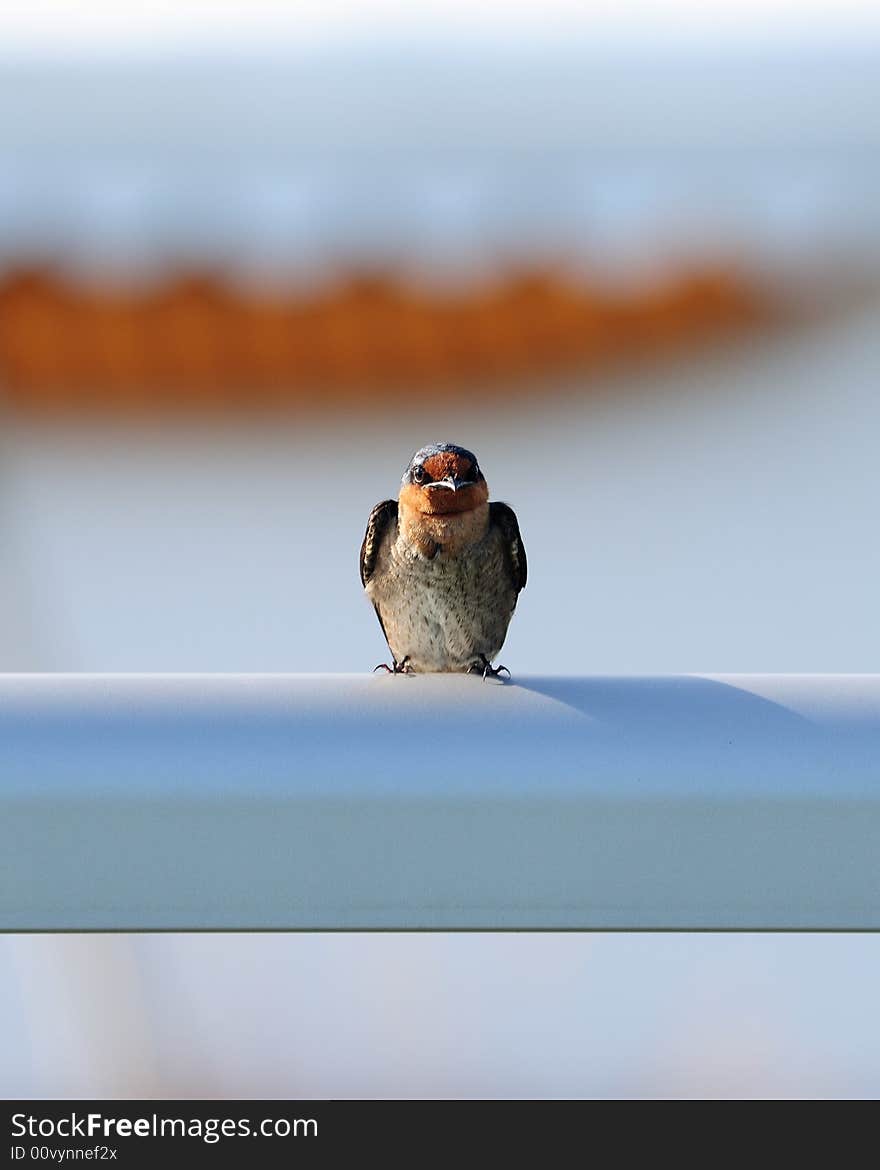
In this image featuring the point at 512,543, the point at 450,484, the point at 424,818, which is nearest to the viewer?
the point at 424,818

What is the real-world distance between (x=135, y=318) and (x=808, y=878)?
19.3 ft

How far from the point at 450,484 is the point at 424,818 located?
1.33 meters

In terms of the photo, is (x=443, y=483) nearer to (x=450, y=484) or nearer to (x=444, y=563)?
(x=450, y=484)

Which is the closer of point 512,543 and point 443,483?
point 443,483

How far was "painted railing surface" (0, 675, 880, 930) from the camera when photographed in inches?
23.9

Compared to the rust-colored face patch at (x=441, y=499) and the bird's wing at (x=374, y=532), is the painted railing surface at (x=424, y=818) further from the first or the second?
the bird's wing at (x=374, y=532)

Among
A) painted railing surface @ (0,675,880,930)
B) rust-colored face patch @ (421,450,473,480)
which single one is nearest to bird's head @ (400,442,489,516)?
rust-colored face patch @ (421,450,473,480)

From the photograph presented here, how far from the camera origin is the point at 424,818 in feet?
2.05

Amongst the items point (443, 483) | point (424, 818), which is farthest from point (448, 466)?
point (424, 818)

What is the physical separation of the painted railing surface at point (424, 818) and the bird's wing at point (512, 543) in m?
1.42

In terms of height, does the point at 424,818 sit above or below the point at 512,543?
below

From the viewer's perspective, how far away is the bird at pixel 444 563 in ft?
6.53
